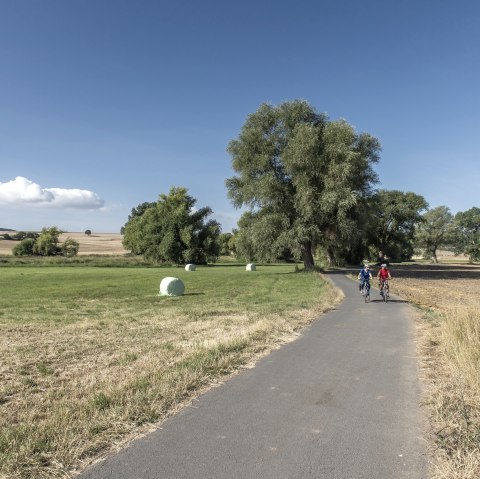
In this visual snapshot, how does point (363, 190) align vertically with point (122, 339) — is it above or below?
above

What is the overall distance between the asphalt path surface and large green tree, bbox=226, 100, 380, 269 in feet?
106

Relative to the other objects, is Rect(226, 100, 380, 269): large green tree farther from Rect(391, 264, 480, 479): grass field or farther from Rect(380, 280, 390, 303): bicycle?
Rect(391, 264, 480, 479): grass field

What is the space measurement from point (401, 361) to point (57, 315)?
13117 millimetres

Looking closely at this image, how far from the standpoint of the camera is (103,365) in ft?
29.2

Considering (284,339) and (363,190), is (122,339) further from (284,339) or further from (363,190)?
(363,190)

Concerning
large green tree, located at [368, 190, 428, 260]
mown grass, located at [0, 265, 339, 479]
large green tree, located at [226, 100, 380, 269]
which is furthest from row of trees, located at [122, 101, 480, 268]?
large green tree, located at [368, 190, 428, 260]

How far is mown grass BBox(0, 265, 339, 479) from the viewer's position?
4922mm

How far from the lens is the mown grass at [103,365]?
4.92m

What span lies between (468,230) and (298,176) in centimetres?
8710

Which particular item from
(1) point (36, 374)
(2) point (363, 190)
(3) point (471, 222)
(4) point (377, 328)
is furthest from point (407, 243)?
(1) point (36, 374)

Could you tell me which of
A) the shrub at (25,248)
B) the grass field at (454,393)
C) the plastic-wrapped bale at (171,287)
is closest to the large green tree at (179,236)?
the shrub at (25,248)

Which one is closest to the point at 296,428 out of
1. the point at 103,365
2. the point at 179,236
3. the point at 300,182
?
the point at 103,365

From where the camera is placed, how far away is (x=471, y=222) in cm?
10900

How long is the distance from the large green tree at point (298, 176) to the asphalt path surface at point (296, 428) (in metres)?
32.2
